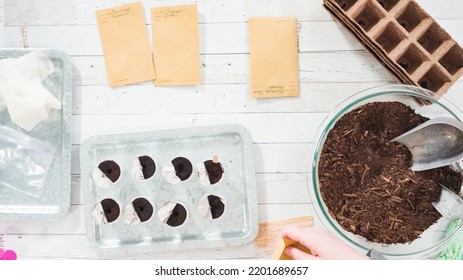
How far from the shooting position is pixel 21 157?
1128 millimetres

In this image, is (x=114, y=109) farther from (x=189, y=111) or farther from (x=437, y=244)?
(x=437, y=244)

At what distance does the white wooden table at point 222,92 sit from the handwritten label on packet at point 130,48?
22mm

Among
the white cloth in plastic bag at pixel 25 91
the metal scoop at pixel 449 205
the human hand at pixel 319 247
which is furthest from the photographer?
the white cloth in plastic bag at pixel 25 91

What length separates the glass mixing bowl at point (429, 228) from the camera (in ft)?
3.14

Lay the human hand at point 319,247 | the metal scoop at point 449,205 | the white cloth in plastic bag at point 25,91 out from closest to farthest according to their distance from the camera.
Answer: the human hand at point 319,247, the metal scoop at point 449,205, the white cloth in plastic bag at point 25,91

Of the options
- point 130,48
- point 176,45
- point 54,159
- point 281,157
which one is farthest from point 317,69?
point 54,159

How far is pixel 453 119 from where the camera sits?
2.96 ft

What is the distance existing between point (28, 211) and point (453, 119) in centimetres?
89

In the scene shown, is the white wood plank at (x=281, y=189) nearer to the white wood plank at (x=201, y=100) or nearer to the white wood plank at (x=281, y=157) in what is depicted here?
the white wood plank at (x=281, y=157)

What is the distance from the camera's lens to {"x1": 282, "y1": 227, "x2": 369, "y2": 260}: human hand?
0.84 metres

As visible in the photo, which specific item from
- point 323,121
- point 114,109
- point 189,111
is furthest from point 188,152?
point 323,121

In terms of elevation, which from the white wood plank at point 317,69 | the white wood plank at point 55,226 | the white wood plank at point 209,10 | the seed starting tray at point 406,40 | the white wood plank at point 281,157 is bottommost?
A: the white wood plank at point 55,226

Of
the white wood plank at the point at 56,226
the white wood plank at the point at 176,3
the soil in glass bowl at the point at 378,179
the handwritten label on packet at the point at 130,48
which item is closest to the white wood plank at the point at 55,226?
the white wood plank at the point at 56,226
